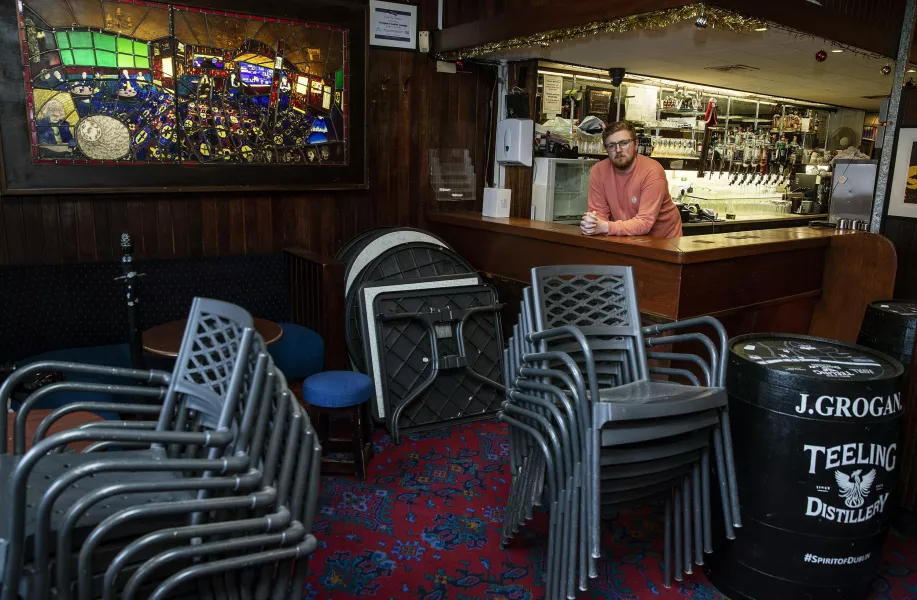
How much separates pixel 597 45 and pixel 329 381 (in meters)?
3.13

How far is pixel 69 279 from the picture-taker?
3736mm

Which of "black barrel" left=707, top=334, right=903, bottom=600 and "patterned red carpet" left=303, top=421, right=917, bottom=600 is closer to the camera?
"black barrel" left=707, top=334, right=903, bottom=600

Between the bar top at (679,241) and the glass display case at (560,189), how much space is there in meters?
0.91

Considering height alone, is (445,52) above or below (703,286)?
above

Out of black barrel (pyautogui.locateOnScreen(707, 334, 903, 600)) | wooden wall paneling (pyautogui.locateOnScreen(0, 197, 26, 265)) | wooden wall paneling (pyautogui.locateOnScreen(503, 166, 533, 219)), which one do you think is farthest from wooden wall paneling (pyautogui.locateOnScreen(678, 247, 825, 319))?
wooden wall paneling (pyautogui.locateOnScreen(0, 197, 26, 265))

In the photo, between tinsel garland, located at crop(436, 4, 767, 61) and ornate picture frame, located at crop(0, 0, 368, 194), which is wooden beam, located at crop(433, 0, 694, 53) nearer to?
tinsel garland, located at crop(436, 4, 767, 61)

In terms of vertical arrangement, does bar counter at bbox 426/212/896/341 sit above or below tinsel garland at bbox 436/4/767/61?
below

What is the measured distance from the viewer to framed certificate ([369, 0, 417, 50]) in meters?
4.77

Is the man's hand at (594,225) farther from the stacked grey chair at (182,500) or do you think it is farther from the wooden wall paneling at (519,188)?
the stacked grey chair at (182,500)

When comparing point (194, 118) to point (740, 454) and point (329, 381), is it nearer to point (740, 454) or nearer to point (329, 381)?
point (329, 381)

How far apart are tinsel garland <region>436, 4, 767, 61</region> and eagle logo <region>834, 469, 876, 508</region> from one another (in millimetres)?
2281

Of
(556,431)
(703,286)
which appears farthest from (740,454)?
(703,286)

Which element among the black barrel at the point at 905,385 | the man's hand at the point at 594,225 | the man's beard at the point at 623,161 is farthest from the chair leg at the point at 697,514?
the man's beard at the point at 623,161

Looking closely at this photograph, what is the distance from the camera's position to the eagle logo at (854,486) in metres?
2.17
